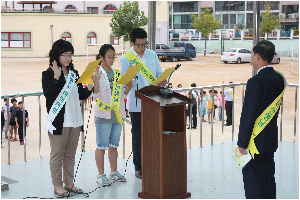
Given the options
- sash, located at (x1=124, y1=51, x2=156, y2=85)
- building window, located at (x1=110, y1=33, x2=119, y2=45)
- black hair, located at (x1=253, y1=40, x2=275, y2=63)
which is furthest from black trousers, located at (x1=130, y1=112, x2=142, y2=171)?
building window, located at (x1=110, y1=33, x2=119, y2=45)

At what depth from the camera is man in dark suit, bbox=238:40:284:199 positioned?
95.1 inches

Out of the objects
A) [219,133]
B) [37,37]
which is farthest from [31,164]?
[37,37]

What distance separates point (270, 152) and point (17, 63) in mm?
28137

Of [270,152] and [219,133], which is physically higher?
[270,152]

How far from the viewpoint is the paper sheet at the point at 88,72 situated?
289cm

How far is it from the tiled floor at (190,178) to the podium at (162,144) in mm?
244

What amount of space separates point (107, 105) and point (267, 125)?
4.20 ft

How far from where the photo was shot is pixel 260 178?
2.50 m

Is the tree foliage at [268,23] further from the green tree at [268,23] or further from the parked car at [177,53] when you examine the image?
the parked car at [177,53]

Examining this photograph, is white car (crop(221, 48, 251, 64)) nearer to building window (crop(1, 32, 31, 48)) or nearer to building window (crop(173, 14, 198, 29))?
building window (crop(1, 32, 31, 48))

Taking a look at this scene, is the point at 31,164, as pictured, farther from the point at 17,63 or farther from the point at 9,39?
the point at 9,39

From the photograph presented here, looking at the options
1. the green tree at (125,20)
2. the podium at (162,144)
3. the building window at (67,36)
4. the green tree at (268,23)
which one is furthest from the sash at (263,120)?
the green tree at (268,23)

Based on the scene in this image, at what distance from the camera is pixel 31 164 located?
384 cm

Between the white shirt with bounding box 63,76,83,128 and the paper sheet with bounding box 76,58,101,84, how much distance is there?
8 cm
